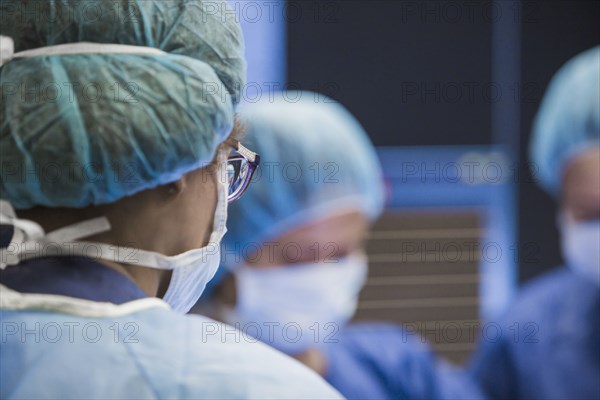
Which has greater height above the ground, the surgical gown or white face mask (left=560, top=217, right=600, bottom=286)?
the surgical gown

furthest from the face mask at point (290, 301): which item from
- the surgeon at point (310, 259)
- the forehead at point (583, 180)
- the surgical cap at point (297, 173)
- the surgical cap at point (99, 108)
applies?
the surgical cap at point (99, 108)

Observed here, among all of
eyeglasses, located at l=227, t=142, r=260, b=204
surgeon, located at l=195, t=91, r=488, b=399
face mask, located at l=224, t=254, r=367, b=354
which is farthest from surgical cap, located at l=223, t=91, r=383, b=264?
eyeglasses, located at l=227, t=142, r=260, b=204

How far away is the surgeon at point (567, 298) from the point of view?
235cm

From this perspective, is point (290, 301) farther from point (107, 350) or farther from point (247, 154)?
point (107, 350)

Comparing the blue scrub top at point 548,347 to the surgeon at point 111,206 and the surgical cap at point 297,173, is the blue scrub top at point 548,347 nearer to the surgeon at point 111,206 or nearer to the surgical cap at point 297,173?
the surgical cap at point 297,173

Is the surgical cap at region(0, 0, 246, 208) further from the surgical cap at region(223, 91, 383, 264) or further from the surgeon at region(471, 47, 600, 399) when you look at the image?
the surgeon at region(471, 47, 600, 399)

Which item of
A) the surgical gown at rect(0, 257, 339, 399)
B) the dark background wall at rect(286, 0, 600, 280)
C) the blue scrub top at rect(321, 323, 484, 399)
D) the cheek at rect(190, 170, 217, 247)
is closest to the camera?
the surgical gown at rect(0, 257, 339, 399)

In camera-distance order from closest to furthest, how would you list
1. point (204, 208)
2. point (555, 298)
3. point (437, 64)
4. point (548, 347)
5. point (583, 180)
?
point (204, 208) < point (583, 180) < point (548, 347) < point (555, 298) < point (437, 64)

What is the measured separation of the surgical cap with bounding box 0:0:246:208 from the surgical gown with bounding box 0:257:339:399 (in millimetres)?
104

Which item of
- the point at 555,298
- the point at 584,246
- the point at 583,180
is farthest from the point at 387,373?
the point at 583,180

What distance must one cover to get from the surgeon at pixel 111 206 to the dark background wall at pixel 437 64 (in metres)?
1.95

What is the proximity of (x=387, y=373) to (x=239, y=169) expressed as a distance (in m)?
1.35

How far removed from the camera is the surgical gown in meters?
1.00

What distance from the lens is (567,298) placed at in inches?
99.4
